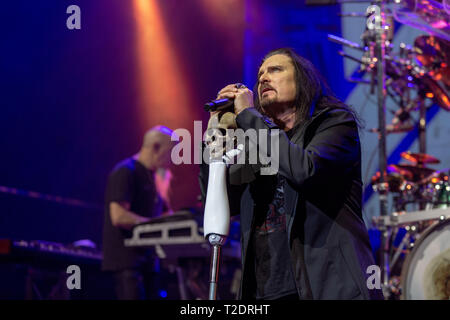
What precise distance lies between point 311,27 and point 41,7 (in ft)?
9.65

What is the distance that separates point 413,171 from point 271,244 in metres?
3.03

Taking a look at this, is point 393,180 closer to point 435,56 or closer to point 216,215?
point 435,56

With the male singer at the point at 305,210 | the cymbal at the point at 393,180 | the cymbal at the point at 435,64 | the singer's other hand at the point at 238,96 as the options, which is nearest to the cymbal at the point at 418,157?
the cymbal at the point at 393,180

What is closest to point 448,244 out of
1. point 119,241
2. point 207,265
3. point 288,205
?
point 288,205

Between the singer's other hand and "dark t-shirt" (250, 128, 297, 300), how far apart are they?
29 centimetres

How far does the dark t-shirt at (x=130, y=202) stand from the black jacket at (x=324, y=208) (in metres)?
2.74

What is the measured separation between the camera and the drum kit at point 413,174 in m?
3.41

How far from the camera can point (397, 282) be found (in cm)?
385

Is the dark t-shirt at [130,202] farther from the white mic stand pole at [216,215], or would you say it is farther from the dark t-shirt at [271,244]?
the white mic stand pole at [216,215]

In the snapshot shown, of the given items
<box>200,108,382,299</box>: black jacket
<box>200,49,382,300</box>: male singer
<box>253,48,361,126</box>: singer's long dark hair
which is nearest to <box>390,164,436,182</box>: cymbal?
<box>253,48,361,126</box>: singer's long dark hair

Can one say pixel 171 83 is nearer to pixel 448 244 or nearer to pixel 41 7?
pixel 41 7

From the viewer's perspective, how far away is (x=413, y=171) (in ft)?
15.6

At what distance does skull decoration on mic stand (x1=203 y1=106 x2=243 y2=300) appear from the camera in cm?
178

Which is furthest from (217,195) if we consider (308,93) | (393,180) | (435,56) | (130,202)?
(435,56)
